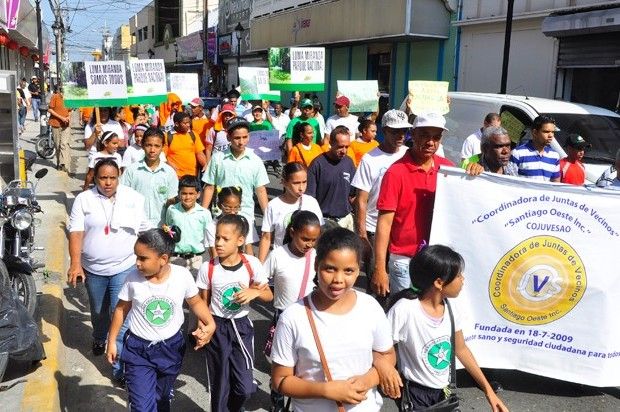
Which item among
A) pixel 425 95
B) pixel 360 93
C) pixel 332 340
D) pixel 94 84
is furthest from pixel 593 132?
pixel 332 340

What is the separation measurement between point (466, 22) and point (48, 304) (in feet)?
48.2

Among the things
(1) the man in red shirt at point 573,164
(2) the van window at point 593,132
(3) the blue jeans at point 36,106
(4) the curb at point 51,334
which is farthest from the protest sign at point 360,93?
(3) the blue jeans at point 36,106

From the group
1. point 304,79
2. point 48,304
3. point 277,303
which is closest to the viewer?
point 277,303

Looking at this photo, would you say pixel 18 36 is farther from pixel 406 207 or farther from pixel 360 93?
pixel 406 207

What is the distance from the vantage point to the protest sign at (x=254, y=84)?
14.4 metres

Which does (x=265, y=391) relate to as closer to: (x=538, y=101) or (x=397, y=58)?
(x=538, y=101)

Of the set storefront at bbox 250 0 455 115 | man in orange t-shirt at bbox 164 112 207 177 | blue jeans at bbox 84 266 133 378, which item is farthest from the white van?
storefront at bbox 250 0 455 115

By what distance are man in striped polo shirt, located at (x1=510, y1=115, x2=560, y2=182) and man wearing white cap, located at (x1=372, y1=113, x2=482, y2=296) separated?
193 cm

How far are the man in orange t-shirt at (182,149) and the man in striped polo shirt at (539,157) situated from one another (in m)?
3.93

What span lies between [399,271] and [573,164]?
3594mm

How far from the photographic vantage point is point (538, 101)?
28.7 feet

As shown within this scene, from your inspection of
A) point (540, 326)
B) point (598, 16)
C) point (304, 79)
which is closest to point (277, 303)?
point (540, 326)

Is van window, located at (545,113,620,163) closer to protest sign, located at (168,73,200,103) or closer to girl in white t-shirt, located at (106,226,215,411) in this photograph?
girl in white t-shirt, located at (106,226,215,411)

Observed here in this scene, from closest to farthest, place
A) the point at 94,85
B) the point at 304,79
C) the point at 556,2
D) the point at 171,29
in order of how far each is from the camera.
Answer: the point at 94,85
the point at 304,79
the point at 556,2
the point at 171,29
